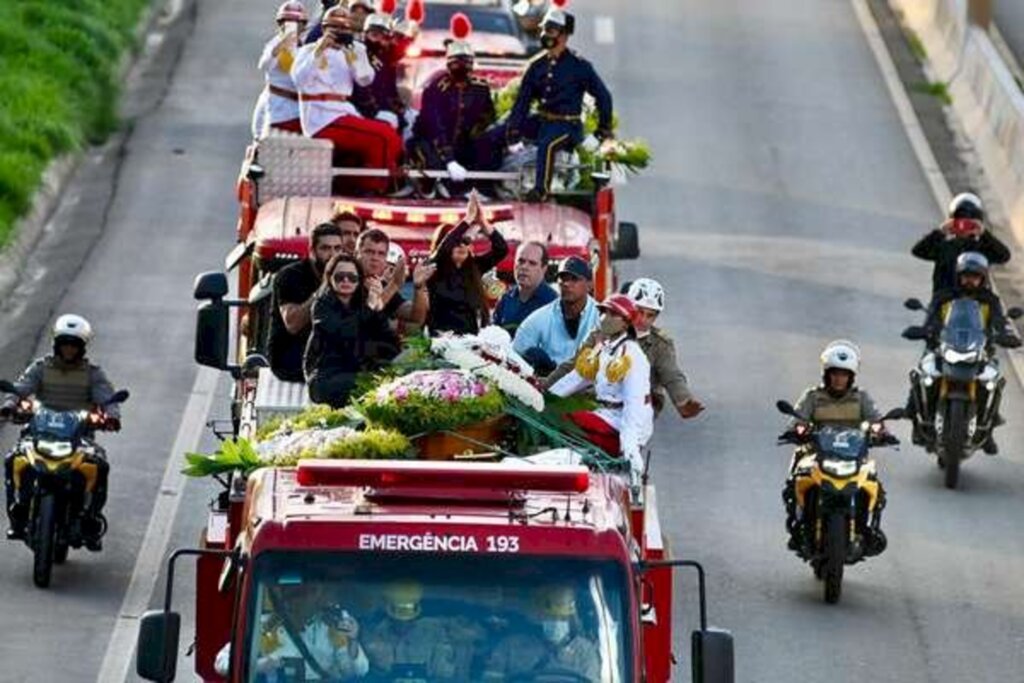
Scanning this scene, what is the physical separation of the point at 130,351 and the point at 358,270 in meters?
10.5

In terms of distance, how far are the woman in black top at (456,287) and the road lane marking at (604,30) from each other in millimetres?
23363

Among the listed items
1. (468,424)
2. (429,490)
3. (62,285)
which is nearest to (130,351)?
(62,285)

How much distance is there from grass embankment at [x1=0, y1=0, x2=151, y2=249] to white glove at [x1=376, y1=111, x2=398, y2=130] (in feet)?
22.1

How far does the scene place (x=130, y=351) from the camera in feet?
90.1

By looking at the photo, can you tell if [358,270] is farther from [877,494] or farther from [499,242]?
[877,494]

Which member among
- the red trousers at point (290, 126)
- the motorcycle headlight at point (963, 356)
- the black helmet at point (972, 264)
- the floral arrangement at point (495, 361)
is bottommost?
the motorcycle headlight at point (963, 356)

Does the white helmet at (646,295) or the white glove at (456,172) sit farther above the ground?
the white glove at (456,172)

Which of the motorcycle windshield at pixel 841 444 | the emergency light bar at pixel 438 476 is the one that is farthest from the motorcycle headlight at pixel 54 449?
the emergency light bar at pixel 438 476

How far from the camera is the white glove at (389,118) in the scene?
24328mm

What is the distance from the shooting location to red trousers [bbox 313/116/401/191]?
77.8 feet

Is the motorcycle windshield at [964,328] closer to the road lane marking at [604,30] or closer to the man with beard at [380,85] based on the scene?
the man with beard at [380,85]

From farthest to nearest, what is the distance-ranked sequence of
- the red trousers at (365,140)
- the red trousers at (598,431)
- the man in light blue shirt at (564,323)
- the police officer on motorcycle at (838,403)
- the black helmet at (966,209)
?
the black helmet at (966,209), the red trousers at (365,140), the police officer on motorcycle at (838,403), the man in light blue shirt at (564,323), the red trousers at (598,431)

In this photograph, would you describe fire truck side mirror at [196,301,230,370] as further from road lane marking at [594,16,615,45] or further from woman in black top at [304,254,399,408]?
road lane marking at [594,16,615,45]

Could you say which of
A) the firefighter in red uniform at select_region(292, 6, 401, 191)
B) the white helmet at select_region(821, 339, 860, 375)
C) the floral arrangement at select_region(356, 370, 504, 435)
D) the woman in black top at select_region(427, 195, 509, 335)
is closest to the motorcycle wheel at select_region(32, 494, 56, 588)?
the woman in black top at select_region(427, 195, 509, 335)
